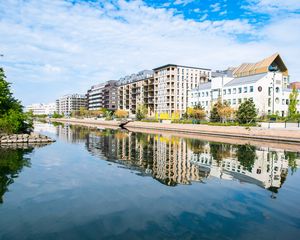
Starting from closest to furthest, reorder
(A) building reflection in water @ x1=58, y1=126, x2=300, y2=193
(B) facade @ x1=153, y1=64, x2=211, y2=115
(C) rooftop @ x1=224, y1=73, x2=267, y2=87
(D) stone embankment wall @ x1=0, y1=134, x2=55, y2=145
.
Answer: (A) building reflection in water @ x1=58, y1=126, x2=300, y2=193
(D) stone embankment wall @ x1=0, y1=134, x2=55, y2=145
(C) rooftop @ x1=224, y1=73, x2=267, y2=87
(B) facade @ x1=153, y1=64, x2=211, y2=115

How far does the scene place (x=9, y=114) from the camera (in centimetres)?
5047

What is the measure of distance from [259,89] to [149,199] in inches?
2751

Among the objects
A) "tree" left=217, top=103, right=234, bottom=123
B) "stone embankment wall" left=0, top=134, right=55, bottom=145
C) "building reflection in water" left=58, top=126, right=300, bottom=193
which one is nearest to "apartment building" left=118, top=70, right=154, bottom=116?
"tree" left=217, top=103, right=234, bottom=123

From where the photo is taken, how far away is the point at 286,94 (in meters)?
81.9

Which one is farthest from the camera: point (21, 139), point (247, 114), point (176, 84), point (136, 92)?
point (136, 92)

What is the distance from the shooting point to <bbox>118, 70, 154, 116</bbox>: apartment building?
138m

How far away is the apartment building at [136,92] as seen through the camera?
137625mm

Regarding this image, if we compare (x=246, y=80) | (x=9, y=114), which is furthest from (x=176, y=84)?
(x=9, y=114)

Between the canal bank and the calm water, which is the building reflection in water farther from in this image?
the canal bank

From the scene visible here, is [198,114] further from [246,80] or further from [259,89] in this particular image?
[259,89]

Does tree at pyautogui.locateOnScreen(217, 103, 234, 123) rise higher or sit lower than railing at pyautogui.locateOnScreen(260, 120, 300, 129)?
higher

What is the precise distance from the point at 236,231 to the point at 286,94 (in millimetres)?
80294

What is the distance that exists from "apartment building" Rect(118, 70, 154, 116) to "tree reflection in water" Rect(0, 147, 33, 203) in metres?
104

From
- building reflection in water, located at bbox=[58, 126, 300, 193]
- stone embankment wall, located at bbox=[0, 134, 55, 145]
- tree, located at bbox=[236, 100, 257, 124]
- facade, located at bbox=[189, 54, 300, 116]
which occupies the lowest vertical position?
building reflection in water, located at bbox=[58, 126, 300, 193]
